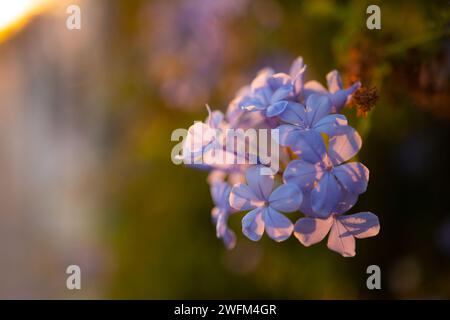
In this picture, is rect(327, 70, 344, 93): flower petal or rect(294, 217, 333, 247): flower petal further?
rect(327, 70, 344, 93): flower petal

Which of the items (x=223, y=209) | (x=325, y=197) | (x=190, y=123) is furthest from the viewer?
(x=190, y=123)

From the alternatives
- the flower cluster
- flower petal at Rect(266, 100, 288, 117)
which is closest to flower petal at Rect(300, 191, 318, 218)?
the flower cluster

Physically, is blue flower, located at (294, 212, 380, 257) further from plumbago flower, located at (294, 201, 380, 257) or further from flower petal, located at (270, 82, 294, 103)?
flower petal, located at (270, 82, 294, 103)

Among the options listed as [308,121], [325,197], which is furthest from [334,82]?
[325,197]

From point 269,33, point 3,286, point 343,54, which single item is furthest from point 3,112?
point 343,54

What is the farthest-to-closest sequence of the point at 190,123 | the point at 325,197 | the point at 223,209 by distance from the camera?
the point at 190,123 < the point at 223,209 < the point at 325,197

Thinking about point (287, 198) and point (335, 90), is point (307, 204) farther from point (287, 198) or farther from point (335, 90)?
point (335, 90)

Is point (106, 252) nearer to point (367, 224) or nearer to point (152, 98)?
point (152, 98)
